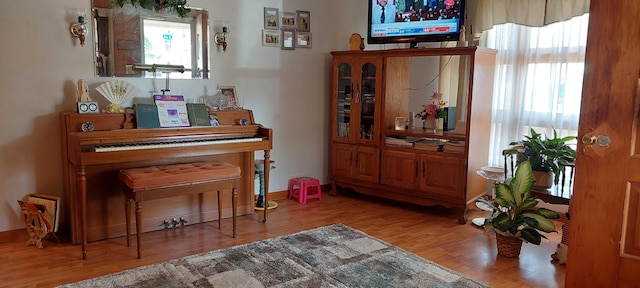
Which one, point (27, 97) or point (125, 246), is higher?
point (27, 97)

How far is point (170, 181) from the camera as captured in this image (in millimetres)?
3186

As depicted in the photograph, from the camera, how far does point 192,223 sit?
12.5ft

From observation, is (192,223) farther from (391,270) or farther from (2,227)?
(391,270)

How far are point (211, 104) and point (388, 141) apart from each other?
1662 millimetres

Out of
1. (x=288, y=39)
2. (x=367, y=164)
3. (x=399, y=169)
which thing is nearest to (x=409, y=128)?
(x=399, y=169)

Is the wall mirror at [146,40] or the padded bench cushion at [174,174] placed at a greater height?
the wall mirror at [146,40]

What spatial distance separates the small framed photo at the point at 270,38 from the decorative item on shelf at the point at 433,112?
1.52 meters

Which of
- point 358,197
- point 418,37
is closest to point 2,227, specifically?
point 358,197

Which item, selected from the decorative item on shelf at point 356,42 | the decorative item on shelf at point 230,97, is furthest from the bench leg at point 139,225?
the decorative item on shelf at point 356,42

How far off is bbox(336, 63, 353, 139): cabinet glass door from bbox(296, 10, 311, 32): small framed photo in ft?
1.68

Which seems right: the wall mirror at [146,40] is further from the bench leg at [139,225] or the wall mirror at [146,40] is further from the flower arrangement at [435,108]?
the flower arrangement at [435,108]

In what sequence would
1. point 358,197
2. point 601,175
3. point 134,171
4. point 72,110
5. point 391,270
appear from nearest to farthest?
point 601,175
point 391,270
point 134,171
point 72,110
point 358,197

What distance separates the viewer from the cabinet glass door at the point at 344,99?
4648 millimetres

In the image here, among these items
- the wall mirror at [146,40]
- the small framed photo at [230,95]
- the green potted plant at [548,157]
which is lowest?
the green potted plant at [548,157]
